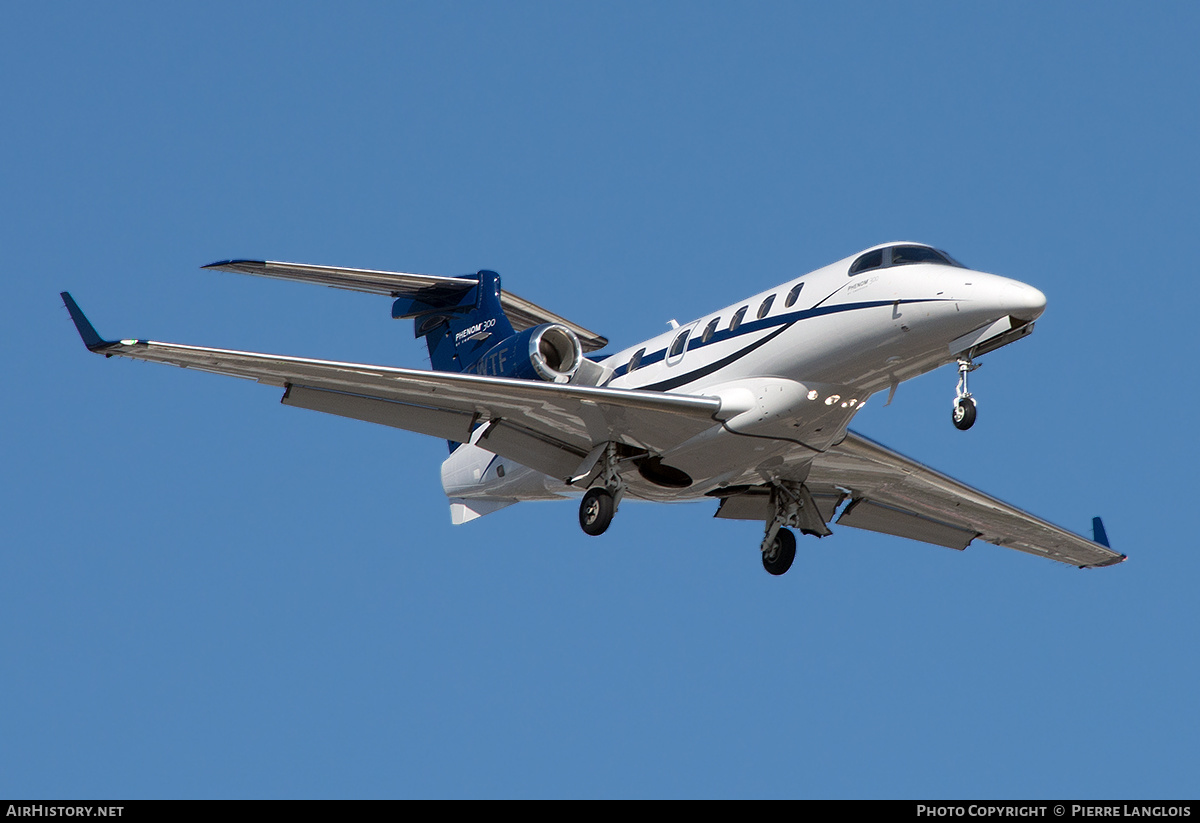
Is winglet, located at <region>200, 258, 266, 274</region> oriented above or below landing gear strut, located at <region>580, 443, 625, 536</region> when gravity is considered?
above

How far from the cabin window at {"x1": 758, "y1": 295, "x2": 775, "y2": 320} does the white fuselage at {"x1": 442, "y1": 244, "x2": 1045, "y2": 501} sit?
19mm

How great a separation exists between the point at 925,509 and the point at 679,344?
19.6 ft

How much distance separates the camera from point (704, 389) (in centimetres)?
1844

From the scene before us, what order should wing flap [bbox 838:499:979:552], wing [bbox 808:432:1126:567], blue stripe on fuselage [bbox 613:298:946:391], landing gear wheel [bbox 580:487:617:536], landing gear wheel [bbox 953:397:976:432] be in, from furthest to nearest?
wing flap [bbox 838:499:979:552]
wing [bbox 808:432:1126:567]
landing gear wheel [bbox 580:487:617:536]
blue stripe on fuselage [bbox 613:298:946:391]
landing gear wheel [bbox 953:397:976:432]

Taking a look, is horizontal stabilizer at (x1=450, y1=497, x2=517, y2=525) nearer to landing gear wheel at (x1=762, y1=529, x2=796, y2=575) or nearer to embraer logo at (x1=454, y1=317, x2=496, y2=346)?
embraer logo at (x1=454, y1=317, x2=496, y2=346)

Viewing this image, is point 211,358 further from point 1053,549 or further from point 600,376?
point 1053,549

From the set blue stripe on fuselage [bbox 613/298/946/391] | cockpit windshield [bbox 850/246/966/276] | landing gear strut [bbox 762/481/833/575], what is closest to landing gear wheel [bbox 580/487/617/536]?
blue stripe on fuselage [bbox 613/298/946/391]

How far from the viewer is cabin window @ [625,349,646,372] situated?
19953 mm

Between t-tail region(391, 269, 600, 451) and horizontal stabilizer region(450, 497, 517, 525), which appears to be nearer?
t-tail region(391, 269, 600, 451)

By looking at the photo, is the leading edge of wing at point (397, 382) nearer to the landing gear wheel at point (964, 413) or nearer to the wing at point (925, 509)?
the landing gear wheel at point (964, 413)

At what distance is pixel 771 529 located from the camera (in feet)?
67.4

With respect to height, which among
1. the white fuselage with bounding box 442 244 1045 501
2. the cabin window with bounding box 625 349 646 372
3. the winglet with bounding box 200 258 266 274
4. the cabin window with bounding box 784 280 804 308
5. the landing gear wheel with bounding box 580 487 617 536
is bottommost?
the landing gear wheel with bounding box 580 487 617 536

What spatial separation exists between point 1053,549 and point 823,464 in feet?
18.8
